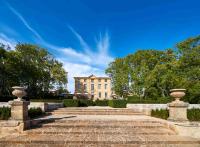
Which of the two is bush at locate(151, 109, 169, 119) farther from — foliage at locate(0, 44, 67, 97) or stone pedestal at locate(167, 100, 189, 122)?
foliage at locate(0, 44, 67, 97)

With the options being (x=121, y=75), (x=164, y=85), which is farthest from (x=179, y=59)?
(x=121, y=75)

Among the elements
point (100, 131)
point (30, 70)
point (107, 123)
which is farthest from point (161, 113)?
point (30, 70)

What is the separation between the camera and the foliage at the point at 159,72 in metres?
24.2

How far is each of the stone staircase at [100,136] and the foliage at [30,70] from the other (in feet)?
72.9

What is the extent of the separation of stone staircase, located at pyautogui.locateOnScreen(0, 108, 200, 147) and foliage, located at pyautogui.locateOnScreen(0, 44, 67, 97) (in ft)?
72.9

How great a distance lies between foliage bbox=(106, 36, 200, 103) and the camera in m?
24.2

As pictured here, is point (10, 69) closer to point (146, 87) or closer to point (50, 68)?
point (50, 68)

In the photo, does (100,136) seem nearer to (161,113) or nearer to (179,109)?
(179,109)

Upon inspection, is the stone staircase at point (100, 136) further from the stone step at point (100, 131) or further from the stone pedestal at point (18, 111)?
the stone pedestal at point (18, 111)

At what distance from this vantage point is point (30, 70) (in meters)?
31.8

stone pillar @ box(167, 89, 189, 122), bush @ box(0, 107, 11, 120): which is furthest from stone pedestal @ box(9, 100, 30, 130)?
stone pillar @ box(167, 89, 189, 122)

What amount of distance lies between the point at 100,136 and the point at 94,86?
2463 inches

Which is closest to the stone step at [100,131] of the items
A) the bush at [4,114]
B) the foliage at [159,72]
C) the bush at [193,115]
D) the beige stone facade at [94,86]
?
the bush at [193,115]

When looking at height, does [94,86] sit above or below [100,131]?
above
